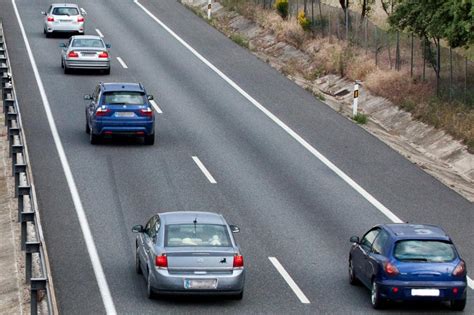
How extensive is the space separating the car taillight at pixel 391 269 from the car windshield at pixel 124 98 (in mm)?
14734

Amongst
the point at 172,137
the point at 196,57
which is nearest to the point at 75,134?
the point at 172,137

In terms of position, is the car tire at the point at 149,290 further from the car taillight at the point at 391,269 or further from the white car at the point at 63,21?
the white car at the point at 63,21

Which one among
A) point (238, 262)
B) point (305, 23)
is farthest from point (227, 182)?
point (305, 23)

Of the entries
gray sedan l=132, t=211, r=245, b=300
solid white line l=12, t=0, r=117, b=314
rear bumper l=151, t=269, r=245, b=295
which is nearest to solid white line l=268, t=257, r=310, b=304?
gray sedan l=132, t=211, r=245, b=300

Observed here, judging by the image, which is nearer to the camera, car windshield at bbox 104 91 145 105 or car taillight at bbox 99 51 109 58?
car windshield at bbox 104 91 145 105

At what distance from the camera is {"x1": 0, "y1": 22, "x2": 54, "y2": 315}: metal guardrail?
17359mm

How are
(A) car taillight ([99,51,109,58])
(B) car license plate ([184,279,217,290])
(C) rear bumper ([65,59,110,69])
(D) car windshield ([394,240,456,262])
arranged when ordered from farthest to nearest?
(A) car taillight ([99,51,109,58])
(C) rear bumper ([65,59,110,69])
(D) car windshield ([394,240,456,262])
(B) car license plate ([184,279,217,290])

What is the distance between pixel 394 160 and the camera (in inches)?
1276

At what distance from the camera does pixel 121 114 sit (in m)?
33.2

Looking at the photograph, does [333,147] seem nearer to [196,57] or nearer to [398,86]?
[398,86]

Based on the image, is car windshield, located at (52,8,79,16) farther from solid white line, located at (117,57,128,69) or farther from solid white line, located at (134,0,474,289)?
solid white line, located at (117,57,128,69)

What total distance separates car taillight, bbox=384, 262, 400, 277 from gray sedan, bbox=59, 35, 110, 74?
25.3 m

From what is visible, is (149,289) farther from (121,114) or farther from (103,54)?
(103,54)

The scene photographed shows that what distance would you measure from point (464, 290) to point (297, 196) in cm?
902
